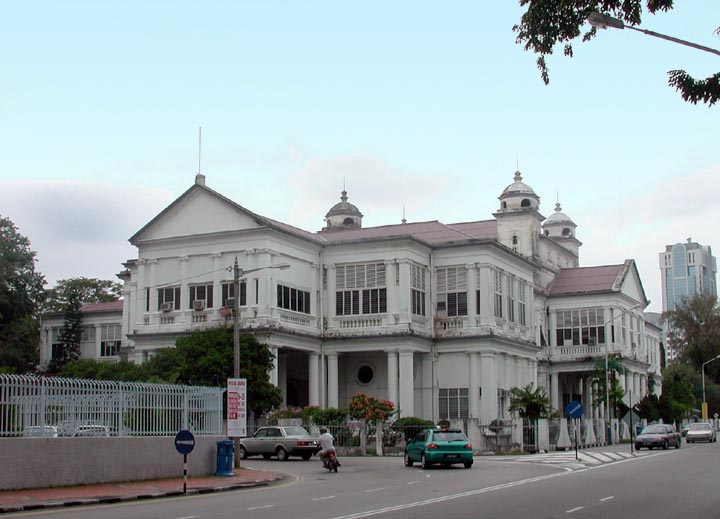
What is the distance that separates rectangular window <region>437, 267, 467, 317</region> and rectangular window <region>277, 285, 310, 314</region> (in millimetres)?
7434

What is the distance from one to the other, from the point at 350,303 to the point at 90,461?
29.0 m

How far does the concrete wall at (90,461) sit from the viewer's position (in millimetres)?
22938

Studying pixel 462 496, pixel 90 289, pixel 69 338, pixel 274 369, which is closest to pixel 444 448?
pixel 462 496

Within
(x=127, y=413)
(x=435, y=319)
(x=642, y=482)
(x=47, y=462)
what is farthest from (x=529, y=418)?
(x=47, y=462)

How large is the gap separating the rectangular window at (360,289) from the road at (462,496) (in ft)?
61.3

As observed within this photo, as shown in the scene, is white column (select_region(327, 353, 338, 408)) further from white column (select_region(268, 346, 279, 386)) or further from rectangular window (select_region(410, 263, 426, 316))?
white column (select_region(268, 346, 279, 386))

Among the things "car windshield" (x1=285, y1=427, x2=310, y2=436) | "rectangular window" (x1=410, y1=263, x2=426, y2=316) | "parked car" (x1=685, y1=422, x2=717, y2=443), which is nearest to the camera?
"car windshield" (x1=285, y1=427, x2=310, y2=436)

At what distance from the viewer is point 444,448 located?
33.9m

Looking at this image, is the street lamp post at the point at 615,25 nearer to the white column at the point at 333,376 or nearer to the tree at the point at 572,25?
the tree at the point at 572,25

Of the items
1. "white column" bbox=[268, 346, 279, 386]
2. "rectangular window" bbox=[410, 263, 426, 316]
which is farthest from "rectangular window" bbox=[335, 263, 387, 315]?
"white column" bbox=[268, 346, 279, 386]

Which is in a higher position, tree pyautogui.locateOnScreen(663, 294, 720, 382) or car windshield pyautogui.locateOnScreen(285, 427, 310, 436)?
tree pyautogui.locateOnScreen(663, 294, 720, 382)

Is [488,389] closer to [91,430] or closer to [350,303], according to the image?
[350,303]

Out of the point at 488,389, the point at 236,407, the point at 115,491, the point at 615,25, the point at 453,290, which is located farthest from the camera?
the point at 453,290

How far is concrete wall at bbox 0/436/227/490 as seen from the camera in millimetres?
22938
